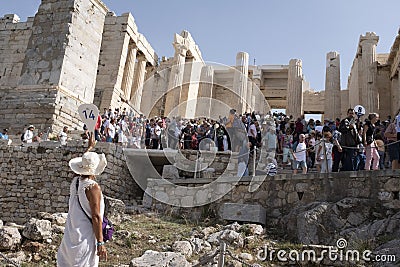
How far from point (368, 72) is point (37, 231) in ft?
67.7

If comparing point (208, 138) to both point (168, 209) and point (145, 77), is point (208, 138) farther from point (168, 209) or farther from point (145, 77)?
point (145, 77)

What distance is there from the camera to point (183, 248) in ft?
22.9

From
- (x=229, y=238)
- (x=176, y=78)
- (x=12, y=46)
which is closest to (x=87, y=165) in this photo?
(x=229, y=238)

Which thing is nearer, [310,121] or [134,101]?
[310,121]

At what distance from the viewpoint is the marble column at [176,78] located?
2561 cm

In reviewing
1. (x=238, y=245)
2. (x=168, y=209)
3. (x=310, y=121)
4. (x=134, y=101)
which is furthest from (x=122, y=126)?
(x=134, y=101)

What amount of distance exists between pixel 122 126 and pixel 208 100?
1394 cm

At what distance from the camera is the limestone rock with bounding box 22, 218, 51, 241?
708 cm

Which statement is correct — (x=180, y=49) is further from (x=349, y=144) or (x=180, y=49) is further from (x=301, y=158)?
(x=349, y=144)

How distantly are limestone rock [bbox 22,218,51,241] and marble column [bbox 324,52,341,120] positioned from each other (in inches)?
763

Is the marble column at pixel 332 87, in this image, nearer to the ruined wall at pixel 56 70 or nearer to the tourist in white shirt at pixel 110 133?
the ruined wall at pixel 56 70

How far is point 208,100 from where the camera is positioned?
27438 millimetres

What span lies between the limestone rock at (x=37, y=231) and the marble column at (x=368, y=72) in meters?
18.9

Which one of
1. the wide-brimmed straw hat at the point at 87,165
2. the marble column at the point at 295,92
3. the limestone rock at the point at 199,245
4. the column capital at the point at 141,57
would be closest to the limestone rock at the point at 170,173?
the limestone rock at the point at 199,245
